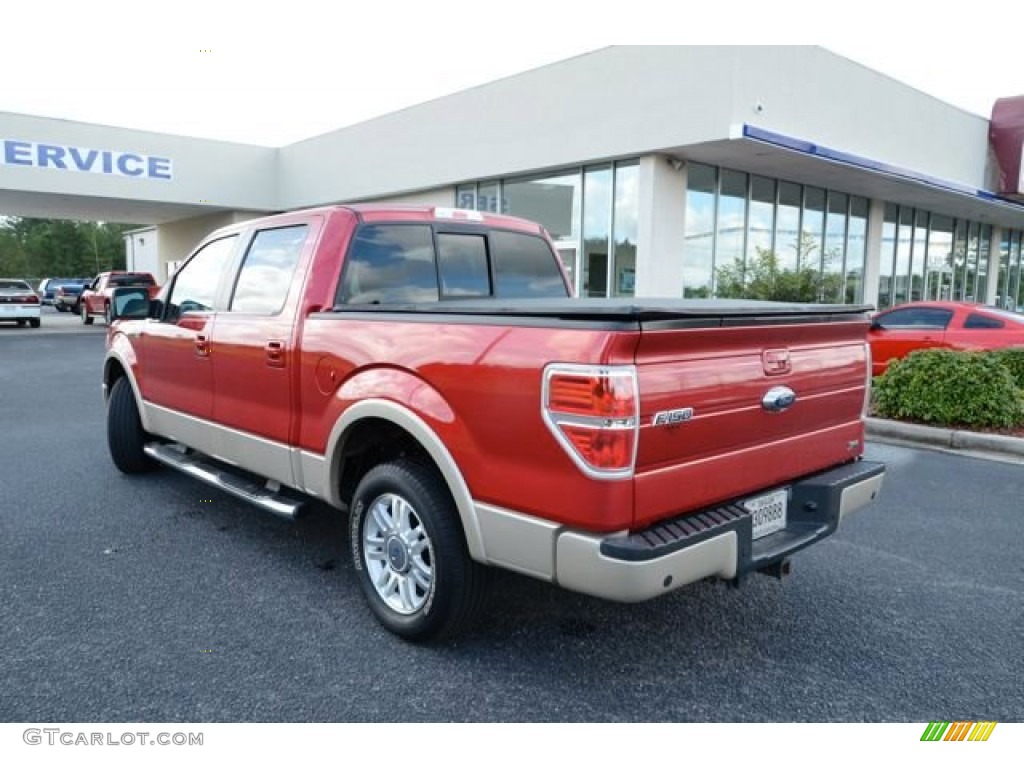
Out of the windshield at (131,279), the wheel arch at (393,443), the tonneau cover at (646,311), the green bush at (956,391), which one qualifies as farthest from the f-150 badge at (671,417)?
the windshield at (131,279)

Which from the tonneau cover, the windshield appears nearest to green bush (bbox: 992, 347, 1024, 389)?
the tonneau cover

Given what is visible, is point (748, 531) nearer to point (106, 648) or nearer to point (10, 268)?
point (106, 648)

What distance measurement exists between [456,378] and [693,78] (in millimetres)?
11845

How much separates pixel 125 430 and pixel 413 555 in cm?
379

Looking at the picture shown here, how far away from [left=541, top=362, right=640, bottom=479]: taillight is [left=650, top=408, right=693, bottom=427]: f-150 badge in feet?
0.36

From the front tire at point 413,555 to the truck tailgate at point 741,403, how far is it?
0.86 metres

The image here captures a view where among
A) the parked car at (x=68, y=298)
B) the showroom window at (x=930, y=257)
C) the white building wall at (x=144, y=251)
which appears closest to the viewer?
the showroom window at (x=930, y=257)

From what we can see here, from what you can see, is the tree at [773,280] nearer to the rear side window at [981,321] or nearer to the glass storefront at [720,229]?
the glass storefront at [720,229]

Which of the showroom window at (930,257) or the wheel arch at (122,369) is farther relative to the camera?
the showroom window at (930,257)

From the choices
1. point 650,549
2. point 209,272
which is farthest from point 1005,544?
point 209,272

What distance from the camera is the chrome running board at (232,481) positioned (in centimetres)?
407

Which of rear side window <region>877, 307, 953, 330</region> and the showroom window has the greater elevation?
the showroom window

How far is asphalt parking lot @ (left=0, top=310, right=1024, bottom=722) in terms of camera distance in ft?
9.59

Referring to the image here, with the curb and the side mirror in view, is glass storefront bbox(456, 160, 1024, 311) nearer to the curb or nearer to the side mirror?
the curb
